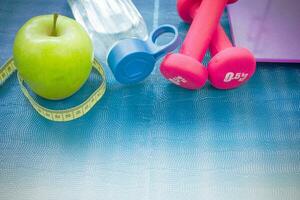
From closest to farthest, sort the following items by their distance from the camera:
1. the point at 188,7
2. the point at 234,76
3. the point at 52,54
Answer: the point at 52,54
the point at 234,76
the point at 188,7

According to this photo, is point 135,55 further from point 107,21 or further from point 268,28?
point 268,28

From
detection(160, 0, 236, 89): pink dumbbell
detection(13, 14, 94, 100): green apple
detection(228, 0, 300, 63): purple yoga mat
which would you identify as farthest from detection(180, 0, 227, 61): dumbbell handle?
detection(13, 14, 94, 100): green apple

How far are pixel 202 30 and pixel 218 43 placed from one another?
0.18 ft

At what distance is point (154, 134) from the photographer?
88 centimetres

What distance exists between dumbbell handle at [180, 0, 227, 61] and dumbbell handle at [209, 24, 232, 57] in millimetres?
19

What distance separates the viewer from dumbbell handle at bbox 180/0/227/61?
3.01 ft

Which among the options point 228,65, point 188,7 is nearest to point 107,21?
point 188,7

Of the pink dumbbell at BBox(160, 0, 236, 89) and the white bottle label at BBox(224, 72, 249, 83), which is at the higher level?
the pink dumbbell at BBox(160, 0, 236, 89)

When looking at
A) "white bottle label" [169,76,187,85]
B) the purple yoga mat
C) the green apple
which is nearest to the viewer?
the green apple

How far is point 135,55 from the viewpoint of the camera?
0.87m

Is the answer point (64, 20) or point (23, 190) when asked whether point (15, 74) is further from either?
point (23, 190)

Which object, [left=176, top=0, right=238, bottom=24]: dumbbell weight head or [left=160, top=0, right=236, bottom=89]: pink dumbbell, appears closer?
[left=160, top=0, right=236, bottom=89]: pink dumbbell

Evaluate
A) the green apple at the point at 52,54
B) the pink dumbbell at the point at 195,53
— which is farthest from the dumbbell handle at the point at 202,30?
the green apple at the point at 52,54

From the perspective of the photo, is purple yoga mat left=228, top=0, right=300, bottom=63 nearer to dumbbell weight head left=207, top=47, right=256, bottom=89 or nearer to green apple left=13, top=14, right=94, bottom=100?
dumbbell weight head left=207, top=47, right=256, bottom=89
